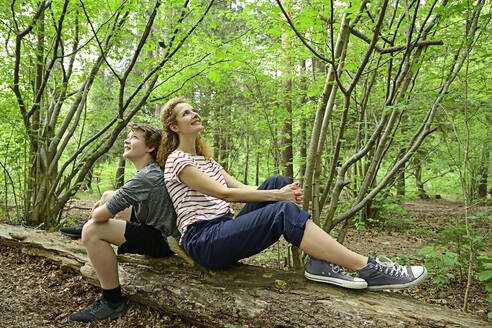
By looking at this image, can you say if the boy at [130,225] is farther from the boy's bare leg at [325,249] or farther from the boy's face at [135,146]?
the boy's bare leg at [325,249]

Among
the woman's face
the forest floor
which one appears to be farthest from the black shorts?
the woman's face

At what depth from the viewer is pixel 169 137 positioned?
2303mm

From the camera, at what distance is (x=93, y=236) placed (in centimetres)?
209

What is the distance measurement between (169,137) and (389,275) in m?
1.81

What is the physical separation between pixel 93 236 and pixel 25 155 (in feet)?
10.7

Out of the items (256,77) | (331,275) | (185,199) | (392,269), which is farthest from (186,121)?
(392,269)

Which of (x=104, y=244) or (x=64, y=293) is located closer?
(x=104, y=244)

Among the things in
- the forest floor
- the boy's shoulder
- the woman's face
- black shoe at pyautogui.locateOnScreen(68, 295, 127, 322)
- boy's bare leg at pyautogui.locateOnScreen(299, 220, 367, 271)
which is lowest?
the forest floor

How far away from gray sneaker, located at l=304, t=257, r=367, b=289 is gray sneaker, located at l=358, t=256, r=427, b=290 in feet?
0.22

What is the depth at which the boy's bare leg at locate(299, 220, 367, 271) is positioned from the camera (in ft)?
5.80

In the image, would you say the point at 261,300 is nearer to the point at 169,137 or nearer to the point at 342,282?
the point at 342,282

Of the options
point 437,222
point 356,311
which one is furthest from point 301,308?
point 437,222

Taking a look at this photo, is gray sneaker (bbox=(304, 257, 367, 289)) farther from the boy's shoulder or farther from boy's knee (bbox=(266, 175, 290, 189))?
the boy's shoulder

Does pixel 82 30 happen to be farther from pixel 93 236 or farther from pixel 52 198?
pixel 93 236
